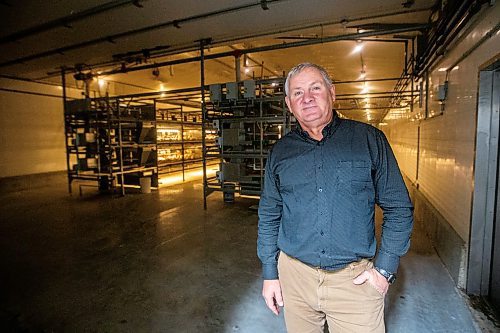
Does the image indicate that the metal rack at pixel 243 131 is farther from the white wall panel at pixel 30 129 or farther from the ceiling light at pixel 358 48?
the white wall panel at pixel 30 129

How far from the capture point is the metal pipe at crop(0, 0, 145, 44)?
3.54m

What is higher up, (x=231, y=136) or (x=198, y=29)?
(x=198, y=29)

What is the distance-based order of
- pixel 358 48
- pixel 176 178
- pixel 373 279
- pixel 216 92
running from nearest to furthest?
1. pixel 373 279
2. pixel 216 92
3. pixel 358 48
4. pixel 176 178

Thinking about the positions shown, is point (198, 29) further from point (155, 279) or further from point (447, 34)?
point (155, 279)

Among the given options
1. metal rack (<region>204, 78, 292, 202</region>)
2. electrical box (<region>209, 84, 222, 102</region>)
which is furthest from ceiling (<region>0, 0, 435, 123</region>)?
metal rack (<region>204, 78, 292, 202</region>)

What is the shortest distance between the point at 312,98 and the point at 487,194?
1.95 metres

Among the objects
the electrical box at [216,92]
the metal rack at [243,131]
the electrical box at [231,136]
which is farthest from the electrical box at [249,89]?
the electrical box at [231,136]

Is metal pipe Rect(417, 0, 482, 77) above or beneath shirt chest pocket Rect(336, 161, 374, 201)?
above

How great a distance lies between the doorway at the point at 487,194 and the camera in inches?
82.9

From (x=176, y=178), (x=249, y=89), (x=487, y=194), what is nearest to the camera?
(x=487, y=194)

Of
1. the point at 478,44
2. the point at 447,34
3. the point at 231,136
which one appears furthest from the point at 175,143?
the point at 478,44

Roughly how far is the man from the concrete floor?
95cm

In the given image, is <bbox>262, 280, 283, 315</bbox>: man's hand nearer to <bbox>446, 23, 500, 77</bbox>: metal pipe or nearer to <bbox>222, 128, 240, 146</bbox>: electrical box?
<bbox>446, 23, 500, 77</bbox>: metal pipe

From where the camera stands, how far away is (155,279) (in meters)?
2.69
